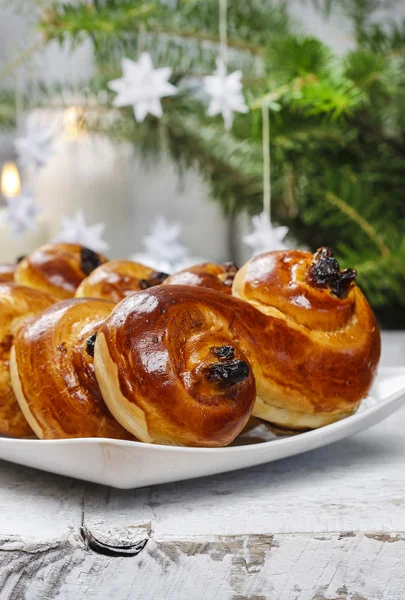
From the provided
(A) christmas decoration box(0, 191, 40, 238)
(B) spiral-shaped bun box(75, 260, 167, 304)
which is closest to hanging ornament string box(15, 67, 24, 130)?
(A) christmas decoration box(0, 191, 40, 238)

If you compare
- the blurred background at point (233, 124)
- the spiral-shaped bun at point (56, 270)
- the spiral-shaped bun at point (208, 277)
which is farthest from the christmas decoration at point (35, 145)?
the spiral-shaped bun at point (208, 277)

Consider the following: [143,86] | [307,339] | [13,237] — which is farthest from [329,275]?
[13,237]

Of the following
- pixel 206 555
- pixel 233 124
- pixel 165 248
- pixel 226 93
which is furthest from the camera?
pixel 165 248

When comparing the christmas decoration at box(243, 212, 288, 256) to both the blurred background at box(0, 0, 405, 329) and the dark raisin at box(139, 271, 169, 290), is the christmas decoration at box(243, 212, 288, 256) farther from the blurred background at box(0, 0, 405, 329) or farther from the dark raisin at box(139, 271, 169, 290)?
the dark raisin at box(139, 271, 169, 290)

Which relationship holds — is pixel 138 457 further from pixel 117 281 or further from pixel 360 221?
pixel 360 221

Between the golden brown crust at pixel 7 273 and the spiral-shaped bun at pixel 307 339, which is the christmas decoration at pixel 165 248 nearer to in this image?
the golden brown crust at pixel 7 273

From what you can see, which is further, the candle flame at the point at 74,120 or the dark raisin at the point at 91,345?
the candle flame at the point at 74,120

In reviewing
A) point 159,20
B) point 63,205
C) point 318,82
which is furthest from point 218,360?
point 63,205
